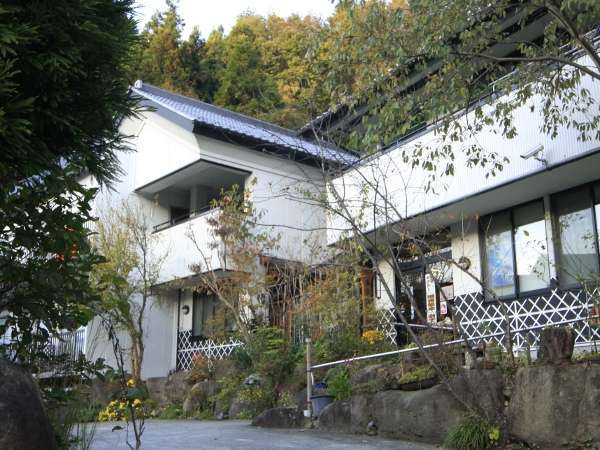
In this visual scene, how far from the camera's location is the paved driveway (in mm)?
8031

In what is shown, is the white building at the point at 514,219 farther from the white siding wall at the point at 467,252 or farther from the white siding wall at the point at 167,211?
the white siding wall at the point at 167,211

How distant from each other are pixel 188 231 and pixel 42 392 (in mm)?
12743

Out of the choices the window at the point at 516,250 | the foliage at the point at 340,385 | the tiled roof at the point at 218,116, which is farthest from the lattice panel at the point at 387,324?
the tiled roof at the point at 218,116

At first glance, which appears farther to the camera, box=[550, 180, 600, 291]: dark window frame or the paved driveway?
box=[550, 180, 600, 291]: dark window frame

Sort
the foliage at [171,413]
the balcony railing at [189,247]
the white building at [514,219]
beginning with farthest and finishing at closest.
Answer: the balcony railing at [189,247] < the foliage at [171,413] < the white building at [514,219]

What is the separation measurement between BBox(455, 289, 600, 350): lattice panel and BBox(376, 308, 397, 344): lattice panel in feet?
5.11

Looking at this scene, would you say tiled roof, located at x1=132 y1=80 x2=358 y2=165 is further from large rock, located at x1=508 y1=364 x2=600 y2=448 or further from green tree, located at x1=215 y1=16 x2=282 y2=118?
large rock, located at x1=508 y1=364 x2=600 y2=448

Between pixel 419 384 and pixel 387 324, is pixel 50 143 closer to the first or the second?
pixel 419 384

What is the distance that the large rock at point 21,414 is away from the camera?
12.4 ft

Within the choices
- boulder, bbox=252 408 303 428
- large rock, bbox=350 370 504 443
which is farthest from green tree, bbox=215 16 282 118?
large rock, bbox=350 370 504 443

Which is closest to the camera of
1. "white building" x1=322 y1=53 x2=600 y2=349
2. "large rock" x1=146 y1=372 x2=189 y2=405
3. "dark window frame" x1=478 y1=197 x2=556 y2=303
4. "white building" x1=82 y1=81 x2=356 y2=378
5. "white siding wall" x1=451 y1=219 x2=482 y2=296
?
"white building" x1=322 y1=53 x2=600 y2=349

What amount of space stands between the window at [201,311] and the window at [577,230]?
1016cm

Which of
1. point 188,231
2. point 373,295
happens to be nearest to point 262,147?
point 188,231

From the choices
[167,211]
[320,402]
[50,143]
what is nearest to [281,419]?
[320,402]
